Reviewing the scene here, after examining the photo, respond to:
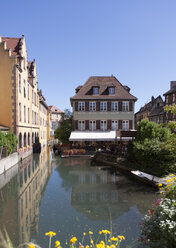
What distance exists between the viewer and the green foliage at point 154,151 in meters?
11.7

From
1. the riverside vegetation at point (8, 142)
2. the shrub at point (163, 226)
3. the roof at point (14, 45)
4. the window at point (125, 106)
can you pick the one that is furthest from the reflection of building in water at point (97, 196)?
the roof at point (14, 45)

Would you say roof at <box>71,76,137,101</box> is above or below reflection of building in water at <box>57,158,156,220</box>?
above

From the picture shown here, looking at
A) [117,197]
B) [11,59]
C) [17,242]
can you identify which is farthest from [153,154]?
[11,59]

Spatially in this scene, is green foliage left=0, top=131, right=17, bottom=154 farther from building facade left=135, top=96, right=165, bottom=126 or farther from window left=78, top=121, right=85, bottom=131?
building facade left=135, top=96, right=165, bottom=126

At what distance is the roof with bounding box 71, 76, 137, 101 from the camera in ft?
92.2

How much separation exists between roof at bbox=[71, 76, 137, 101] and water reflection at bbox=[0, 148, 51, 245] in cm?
1645

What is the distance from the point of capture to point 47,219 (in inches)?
292

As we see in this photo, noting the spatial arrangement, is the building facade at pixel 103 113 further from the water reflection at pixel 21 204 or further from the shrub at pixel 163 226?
the shrub at pixel 163 226

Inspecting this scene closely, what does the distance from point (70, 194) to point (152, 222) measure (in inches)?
280

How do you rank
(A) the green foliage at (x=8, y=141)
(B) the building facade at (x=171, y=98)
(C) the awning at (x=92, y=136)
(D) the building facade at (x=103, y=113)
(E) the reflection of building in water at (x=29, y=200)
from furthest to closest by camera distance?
(B) the building facade at (x=171, y=98) < (D) the building facade at (x=103, y=113) < (C) the awning at (x=92, y=136) < (A) the green foliage at (x=8, y=141) < (E) the reflection of building in water at (x=29, y=200)

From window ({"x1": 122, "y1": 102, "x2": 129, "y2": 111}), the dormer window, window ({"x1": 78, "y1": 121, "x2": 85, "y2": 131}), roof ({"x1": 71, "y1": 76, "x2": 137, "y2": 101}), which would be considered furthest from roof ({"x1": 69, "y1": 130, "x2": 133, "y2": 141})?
the dormer window

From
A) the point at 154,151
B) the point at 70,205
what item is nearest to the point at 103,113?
the point at 154,151

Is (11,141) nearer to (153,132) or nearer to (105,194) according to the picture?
(105,194)

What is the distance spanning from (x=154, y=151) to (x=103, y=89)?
1836cm
